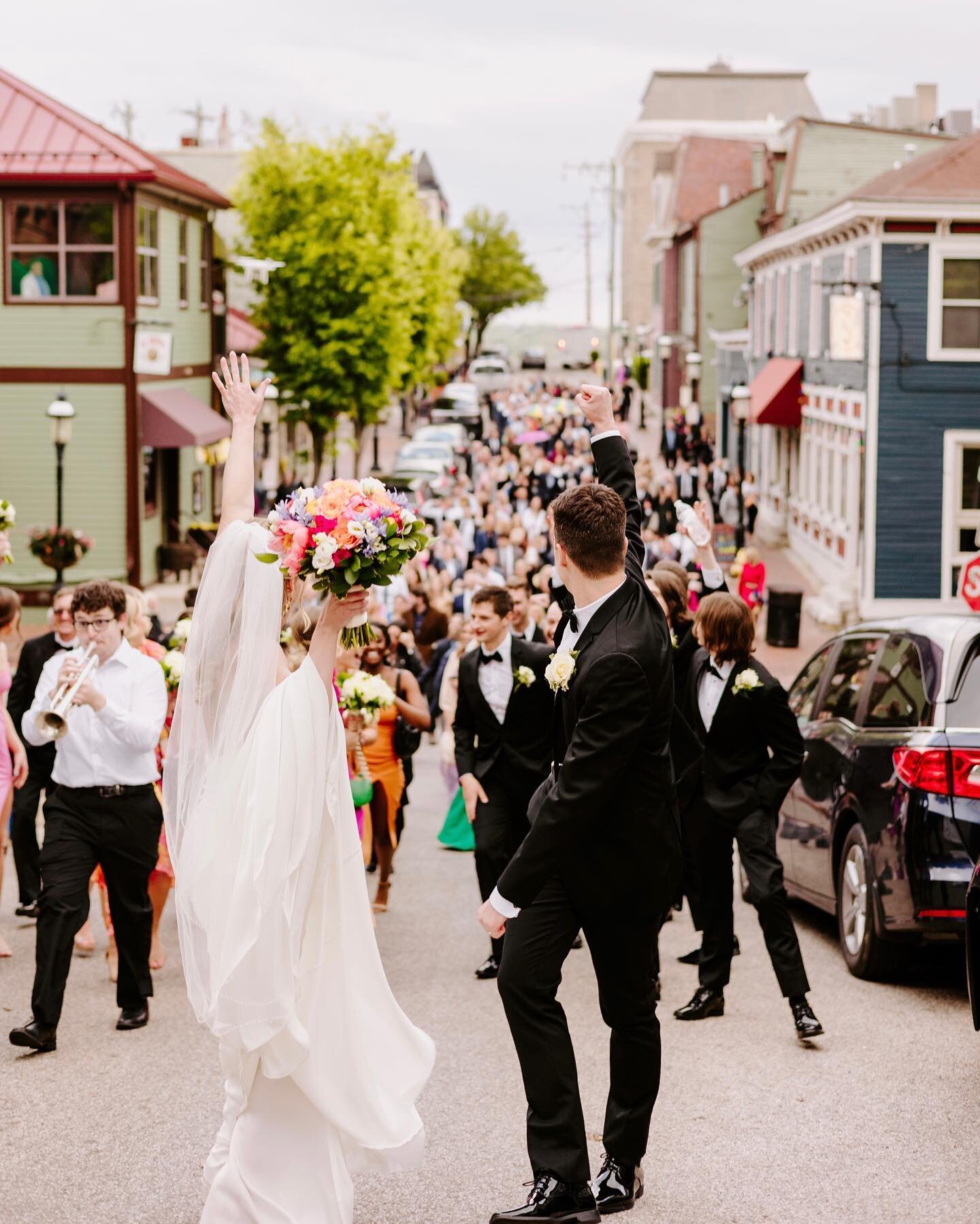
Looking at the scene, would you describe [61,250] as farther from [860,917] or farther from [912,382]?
[860,917]

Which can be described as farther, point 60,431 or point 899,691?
point 60,431

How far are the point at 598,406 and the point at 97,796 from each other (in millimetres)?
2954

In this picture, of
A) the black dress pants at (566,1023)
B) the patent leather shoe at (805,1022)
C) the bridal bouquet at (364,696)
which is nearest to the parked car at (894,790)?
the patent leather shoe at (805,1022)

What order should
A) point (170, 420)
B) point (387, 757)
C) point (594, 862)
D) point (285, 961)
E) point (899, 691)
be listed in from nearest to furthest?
point (285, 961) → point (594, 862) → point (899, 691) → point (387, 757) → point (170, 420)

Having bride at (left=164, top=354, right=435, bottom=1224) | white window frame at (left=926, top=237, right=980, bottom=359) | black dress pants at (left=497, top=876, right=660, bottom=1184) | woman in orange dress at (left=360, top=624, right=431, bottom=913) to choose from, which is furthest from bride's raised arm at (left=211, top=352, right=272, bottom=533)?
white window frame at (left=926, top=237, right=980, bottom=359)

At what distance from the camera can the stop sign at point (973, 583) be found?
44.9 feet

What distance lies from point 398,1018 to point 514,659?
12.6 ft

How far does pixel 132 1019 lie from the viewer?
7.71 m

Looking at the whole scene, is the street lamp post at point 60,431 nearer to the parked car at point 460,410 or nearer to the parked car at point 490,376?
the parked car at point 460,410

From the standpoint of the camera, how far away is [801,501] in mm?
34594

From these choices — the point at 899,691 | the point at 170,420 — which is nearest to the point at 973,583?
the point at 899,691

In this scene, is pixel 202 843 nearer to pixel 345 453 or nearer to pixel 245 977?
pixel 245 977

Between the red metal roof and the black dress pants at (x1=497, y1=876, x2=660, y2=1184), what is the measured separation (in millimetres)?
25179

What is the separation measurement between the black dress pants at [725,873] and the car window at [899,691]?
925 mm
